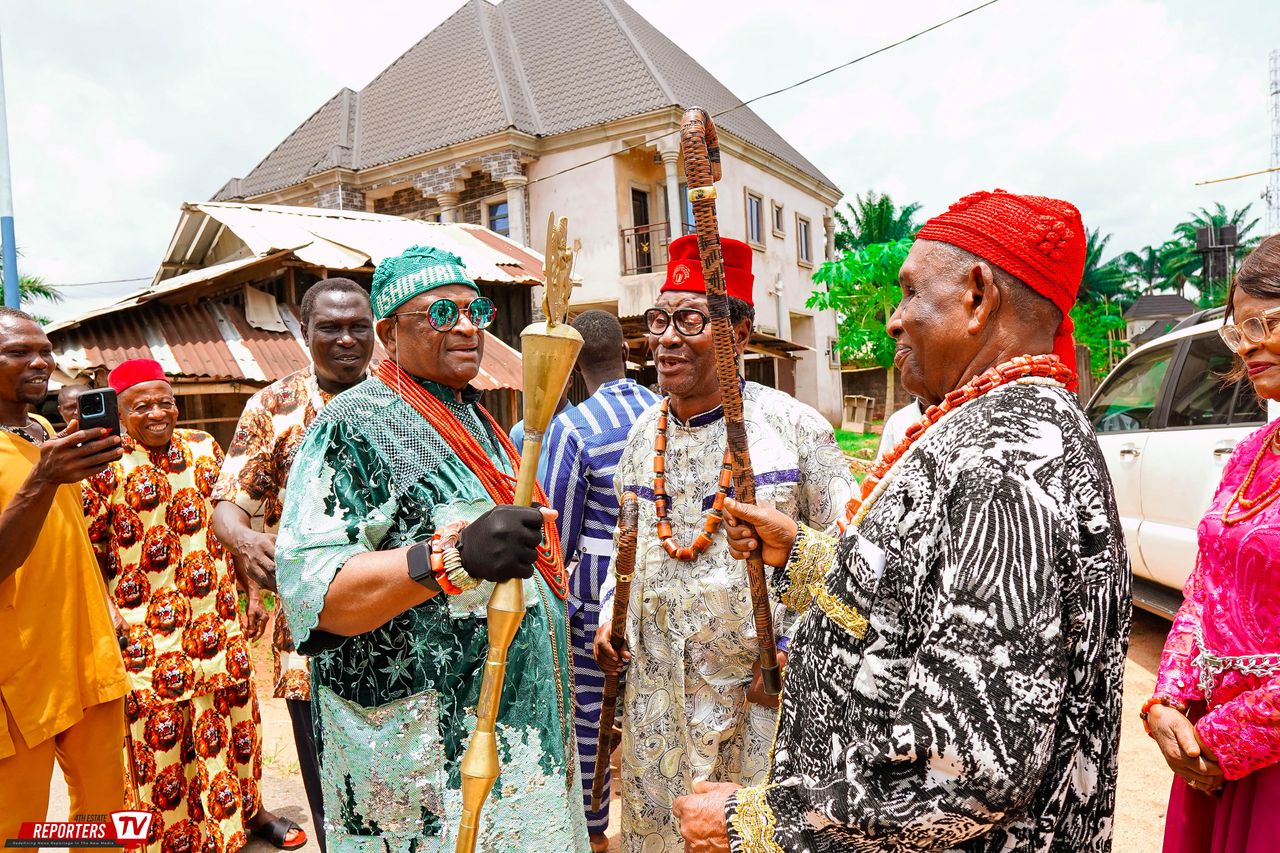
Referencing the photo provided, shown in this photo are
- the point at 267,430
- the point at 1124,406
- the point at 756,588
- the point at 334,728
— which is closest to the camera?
the point at 334,728

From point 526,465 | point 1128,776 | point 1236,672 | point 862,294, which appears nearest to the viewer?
point 526,465

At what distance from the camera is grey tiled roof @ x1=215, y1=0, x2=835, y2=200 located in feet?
59.6

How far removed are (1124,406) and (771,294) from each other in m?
15.5

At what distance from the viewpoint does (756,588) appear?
7.27 feet

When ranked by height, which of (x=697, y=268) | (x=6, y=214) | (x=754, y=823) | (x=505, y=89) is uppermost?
(x=505, y=89)

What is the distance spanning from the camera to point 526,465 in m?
1.73

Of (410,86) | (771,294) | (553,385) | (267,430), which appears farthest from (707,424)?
(410,86)

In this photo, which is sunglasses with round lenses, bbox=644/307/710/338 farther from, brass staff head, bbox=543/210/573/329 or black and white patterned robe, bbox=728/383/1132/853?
black and white patterned robe, bbox=728/383/1132/853

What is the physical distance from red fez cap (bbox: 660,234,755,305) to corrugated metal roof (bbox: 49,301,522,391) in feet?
17.8

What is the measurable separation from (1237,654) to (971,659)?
1321 millimetres

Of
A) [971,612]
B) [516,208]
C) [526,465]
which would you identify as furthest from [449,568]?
[516,208]

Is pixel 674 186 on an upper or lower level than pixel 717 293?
upper

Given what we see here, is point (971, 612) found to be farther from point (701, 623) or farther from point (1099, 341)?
point (1099, 341)

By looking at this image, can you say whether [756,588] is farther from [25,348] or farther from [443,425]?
[25,348]
